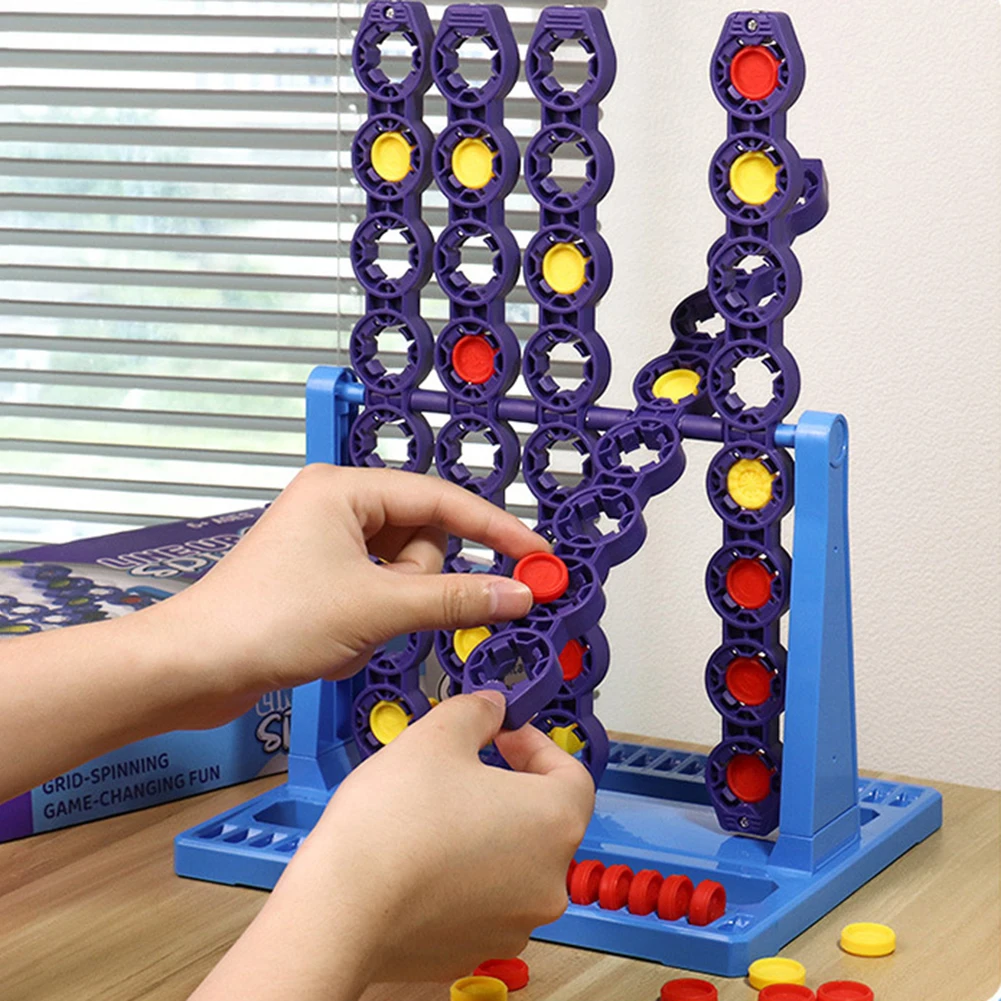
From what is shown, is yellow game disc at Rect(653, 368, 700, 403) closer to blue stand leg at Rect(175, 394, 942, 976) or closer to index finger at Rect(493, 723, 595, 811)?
blue stand leg at Rect(175, 394, 942, 976)

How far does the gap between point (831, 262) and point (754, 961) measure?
0.54 m

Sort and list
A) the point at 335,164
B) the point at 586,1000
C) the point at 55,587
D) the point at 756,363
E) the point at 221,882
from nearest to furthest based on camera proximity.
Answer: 1. the point at 586,1000
2. the point at 221,882
3. the point at 55,587
4. the point at 756,363
5. the point at 335,164

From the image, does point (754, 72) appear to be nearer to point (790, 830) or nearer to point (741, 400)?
point (741, 400)

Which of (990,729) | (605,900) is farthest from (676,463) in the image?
(990,729)

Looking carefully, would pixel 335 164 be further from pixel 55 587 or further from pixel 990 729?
pixel 990 729

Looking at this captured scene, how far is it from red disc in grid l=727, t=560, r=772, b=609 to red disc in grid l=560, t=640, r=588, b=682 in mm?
90

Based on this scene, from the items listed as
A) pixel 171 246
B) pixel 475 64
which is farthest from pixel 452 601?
pixel 171 246

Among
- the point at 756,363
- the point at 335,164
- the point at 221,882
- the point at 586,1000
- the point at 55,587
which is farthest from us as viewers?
the point at 335,164

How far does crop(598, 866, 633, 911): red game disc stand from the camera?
0.70 m

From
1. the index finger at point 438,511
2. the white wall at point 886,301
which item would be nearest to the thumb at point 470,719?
the index finger at point 438,511

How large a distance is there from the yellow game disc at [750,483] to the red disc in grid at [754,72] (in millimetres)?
174

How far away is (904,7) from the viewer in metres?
0.99

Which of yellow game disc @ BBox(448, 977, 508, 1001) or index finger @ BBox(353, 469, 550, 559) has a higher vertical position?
index finger @ BBox(353, 469, 550, 559)

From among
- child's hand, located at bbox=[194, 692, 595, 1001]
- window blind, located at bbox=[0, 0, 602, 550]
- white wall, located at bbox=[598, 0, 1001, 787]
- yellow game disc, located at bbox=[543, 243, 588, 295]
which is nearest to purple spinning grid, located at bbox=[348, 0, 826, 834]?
yellow game disc, located at bbox=[543, 243, 588, 295]
